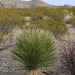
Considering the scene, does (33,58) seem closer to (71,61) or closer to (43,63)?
(43,63)

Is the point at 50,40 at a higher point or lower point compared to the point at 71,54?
higher

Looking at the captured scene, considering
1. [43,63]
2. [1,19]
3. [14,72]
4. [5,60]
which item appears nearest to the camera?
[43,63]

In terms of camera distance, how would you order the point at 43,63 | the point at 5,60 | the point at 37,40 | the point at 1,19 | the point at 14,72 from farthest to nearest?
the point at 1,19
the point at 5,60
the point at 14,72
the point at 43,63
the point at 37,40

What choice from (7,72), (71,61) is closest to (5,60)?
(7,72)

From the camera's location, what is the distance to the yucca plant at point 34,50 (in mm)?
3520

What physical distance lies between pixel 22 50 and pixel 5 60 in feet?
6.24

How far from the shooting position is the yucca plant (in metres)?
3.52

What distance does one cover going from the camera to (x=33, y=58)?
3604 millimetres

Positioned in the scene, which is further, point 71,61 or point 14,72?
point 14,72

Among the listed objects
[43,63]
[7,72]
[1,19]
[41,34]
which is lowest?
[7,72]

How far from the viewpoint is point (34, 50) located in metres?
3.51

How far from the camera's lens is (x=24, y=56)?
3.65 m

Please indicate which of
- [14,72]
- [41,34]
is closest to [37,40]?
[41,34]

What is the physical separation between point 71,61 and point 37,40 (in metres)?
1.12
